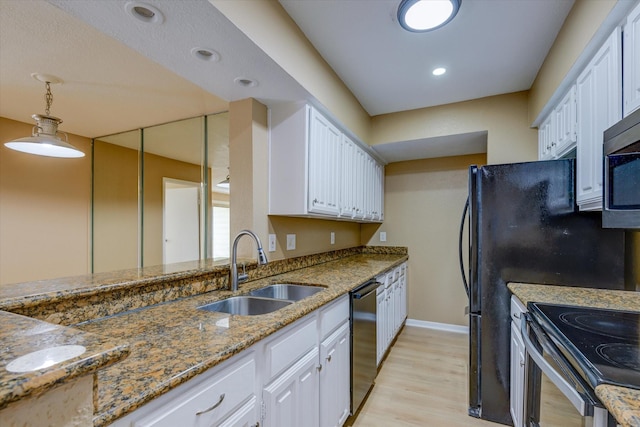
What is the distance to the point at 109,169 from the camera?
377 centimetres

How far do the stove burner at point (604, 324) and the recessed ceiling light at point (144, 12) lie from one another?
2089mm

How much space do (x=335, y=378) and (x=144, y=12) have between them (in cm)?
197

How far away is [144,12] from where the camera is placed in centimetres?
122

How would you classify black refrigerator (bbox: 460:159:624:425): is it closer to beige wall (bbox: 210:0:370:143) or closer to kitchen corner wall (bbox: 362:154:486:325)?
beige wall (bbox: 210:0:370:143)

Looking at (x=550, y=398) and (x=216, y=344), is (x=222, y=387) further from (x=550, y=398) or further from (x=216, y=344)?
(x=550, y=398)

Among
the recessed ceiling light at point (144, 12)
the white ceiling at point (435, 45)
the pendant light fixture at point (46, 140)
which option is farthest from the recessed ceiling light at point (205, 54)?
the pendant light fixture at point (46, 140)

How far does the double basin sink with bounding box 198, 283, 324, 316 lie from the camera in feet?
5.13

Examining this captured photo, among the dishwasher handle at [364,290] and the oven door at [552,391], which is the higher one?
the dishwasher handle at [364,290]

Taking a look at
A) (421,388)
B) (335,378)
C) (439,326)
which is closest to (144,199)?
(335,378)

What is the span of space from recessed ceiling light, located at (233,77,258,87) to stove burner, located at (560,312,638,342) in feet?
6.57

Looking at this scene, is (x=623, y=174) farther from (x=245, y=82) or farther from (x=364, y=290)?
(x=245, y=82)

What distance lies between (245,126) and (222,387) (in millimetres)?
1678

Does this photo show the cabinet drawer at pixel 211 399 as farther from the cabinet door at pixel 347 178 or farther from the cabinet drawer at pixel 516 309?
the cabinet door at pixel 347 178

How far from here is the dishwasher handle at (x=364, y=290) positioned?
188 centimetres
